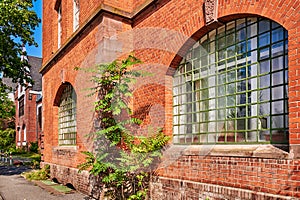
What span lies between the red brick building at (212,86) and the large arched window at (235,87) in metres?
0.02

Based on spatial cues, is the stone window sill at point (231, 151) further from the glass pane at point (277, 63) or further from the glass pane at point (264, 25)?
the glass pane at point (264, 25)

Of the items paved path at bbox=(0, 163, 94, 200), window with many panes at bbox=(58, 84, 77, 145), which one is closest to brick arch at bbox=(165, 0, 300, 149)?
paved path at bbox=(0, 163, 94, 200)

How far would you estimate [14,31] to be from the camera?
507 inches

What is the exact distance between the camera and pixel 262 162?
4242 mm

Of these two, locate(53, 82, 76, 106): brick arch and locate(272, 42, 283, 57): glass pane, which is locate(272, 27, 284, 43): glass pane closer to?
locate(272, 42, 283, 57): glass pane

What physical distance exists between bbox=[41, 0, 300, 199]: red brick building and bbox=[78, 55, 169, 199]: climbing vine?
1.04ft

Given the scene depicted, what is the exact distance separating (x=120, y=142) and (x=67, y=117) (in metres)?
4.35

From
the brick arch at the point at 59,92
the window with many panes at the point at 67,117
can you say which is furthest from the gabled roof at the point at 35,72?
the window with many panes at the point at 67,117

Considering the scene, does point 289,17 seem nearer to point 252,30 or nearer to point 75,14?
point 252,30

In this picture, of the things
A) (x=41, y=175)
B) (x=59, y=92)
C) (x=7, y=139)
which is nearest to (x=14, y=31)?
(x=59, y=92)

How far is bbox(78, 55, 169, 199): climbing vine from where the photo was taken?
6.23 metres

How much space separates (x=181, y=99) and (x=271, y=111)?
2171mm

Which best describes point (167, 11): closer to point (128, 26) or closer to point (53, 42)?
point (128, 26)

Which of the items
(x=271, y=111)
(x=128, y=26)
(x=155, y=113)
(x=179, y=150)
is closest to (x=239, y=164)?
(x=271, y=111)
